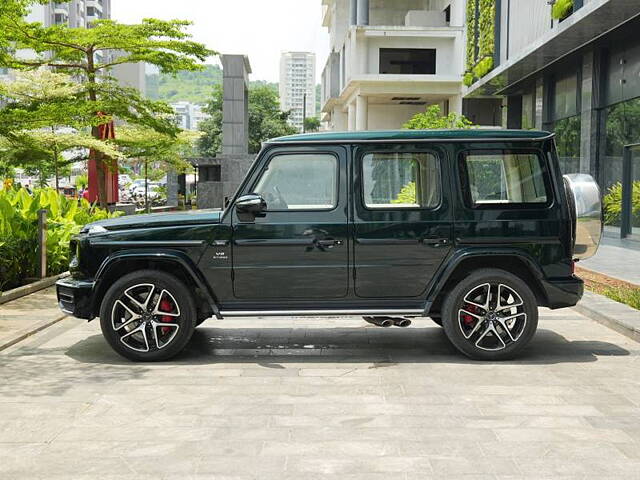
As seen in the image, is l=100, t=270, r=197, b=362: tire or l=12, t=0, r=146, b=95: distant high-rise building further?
l=12, t=0, r=146, b=95: distant high-rise building

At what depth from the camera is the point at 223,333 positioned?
29.1 feet

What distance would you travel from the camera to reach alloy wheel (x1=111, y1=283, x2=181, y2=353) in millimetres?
7316

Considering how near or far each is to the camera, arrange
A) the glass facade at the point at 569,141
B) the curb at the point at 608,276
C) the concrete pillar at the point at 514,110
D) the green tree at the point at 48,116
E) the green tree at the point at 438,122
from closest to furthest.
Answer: the curb at the point at 608,276 → the green tree at the point at 48,116 → the glass facade at the point at 569,141 → the green tree at the point at 438,122 → the concrete pillar at the point at 514,110

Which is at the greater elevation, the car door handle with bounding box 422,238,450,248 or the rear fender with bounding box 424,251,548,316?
the car door handle with bounding box 422,238,450,248

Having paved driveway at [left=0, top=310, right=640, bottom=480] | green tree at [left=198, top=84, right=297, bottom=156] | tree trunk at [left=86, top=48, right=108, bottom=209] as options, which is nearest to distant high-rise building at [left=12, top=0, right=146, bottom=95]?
green tree at [left=198, top=84, right=297, bottom=156]

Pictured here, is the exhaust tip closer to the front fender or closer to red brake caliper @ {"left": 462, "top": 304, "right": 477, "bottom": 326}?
Answer: red brake caliper @ {"left": 462, "top": 304, "right": 477, "bottom": 326}

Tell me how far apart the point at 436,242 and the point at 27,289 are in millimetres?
Result: 6836

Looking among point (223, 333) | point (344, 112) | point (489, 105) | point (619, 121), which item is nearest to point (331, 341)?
point (223, 333)

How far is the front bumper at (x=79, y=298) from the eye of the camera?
7.39 metres

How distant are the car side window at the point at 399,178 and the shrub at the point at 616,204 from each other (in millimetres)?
16842

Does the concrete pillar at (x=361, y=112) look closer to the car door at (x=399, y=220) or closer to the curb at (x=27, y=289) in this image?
the curb at (x=27, y=289)

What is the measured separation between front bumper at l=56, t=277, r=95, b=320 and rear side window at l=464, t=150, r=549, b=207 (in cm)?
349

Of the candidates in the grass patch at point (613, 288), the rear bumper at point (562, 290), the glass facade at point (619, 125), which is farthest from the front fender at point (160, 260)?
the glass facade at point (619, 125)

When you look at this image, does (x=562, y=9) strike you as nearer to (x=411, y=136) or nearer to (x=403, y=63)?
(x=411, y=136)
